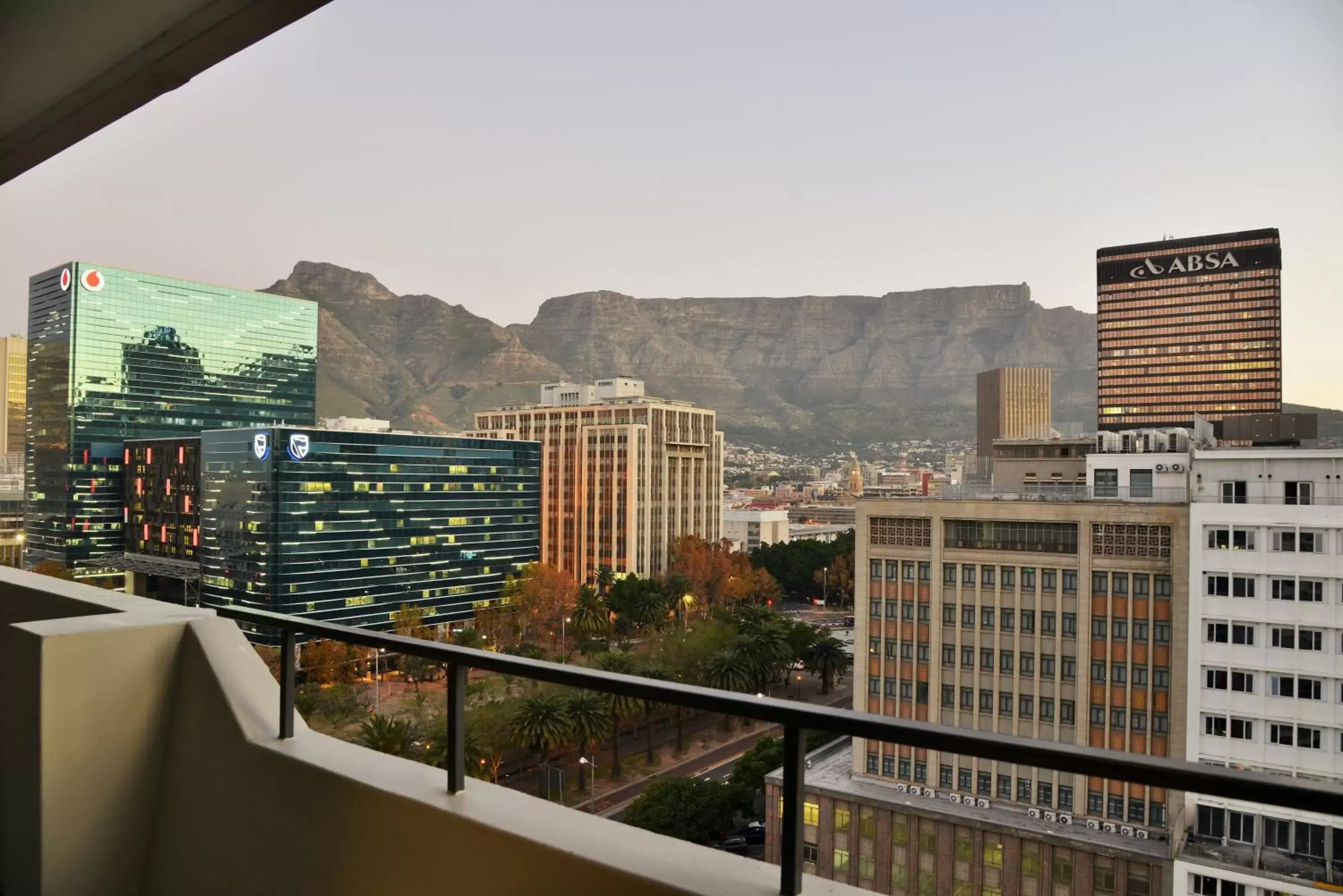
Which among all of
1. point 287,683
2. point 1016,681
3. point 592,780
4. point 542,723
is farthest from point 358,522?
point 287,683

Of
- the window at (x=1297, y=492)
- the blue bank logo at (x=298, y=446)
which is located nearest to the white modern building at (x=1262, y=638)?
the window at (x=1297, y=492)

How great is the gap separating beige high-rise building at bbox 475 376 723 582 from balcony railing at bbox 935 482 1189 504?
1069 inches

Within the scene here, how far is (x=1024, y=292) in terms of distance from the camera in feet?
387

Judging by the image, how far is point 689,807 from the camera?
19.7 m

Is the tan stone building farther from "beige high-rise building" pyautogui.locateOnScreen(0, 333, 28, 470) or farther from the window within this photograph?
"beige high-rise building" pyautogui.locateOnScreen(0, 333, 28, 470)

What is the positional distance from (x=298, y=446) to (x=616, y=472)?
25.3 metres

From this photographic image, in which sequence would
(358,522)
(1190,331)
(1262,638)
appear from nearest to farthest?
(1262,638), (358,522), (1190,331)

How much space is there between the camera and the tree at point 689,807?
1898 cm

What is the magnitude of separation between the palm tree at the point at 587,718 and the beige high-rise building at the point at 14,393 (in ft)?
177

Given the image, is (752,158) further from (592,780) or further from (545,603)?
(592,780)

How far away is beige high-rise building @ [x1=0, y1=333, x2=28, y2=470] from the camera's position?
181 ft

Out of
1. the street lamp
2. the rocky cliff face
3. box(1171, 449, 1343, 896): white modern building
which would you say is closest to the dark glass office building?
the street lamp

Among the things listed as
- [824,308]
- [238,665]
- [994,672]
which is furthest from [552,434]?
[824,308]

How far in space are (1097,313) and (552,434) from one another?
63.4 metres
